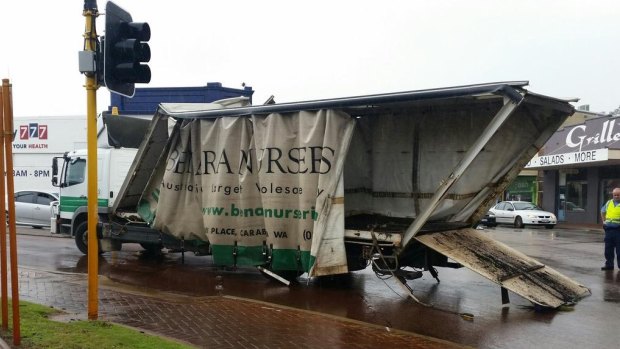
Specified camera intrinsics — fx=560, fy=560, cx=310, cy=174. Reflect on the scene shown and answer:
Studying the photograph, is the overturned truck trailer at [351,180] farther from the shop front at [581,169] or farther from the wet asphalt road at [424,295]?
the shop front at [581,169]

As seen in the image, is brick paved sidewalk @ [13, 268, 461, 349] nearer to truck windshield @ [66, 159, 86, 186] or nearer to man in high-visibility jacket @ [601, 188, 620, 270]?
truck windshield @ [66, 159, 86, 186]

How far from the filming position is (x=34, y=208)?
20.0 metres

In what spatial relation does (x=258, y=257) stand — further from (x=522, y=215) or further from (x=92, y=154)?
(x=522, y=215)

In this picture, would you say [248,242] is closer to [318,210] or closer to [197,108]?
[318,210]

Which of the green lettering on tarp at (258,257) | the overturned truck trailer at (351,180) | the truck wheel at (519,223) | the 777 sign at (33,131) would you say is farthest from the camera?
the truck wheel at (519,223)

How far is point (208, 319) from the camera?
7008 millimetres

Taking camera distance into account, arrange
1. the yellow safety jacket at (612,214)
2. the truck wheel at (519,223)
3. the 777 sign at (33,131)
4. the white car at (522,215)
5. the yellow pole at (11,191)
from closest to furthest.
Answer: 1. the yellow pole at (11,191)
2. the yellow safety jacket at (612,214)
3. the 777 sign at (33,131)
4. the white car at (522,215)
5. the truck wheel at (519,223)

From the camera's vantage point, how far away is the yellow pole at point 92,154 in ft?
20.6

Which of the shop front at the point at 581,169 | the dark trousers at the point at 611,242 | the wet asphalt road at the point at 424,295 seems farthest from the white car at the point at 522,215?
the dark trousers at the point at 611,242

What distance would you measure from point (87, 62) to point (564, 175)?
3078cm

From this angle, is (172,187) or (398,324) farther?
(172,187)

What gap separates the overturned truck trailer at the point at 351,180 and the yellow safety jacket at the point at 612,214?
312 centimetres

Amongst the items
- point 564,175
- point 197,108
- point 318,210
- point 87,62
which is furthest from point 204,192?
point 564,175

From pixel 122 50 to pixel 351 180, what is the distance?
17.0 ft
